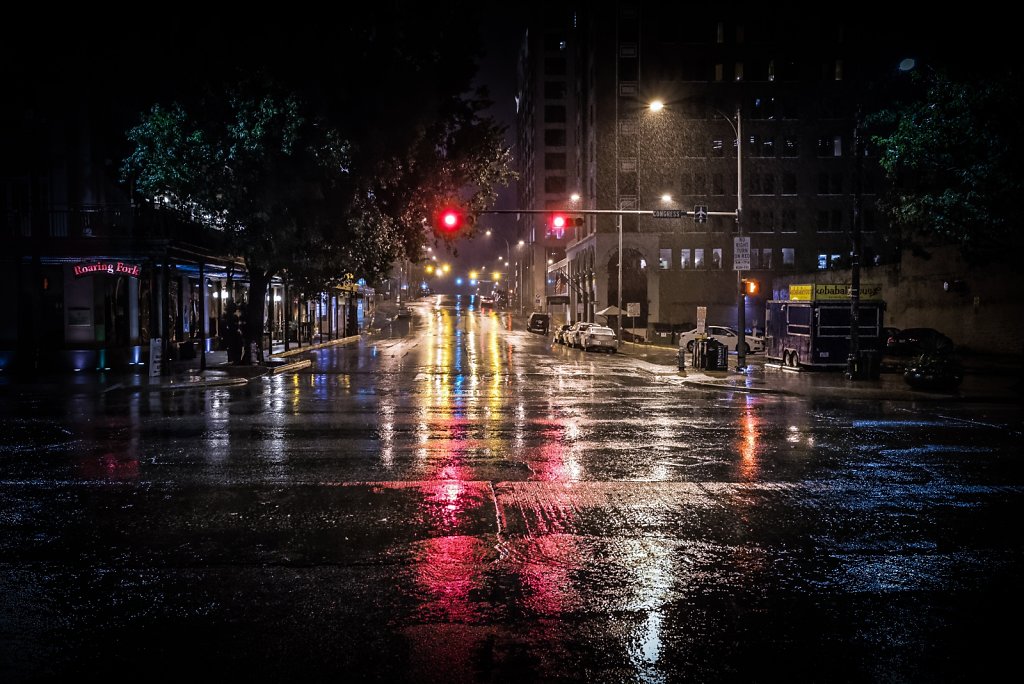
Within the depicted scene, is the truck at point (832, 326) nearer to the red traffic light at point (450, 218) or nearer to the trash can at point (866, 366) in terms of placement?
the trash can at point (866, 366)

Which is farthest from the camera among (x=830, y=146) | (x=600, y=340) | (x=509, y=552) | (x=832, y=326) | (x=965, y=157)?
(x=830, y=146)

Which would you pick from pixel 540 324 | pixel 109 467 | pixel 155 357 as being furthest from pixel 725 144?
pixel 109 467

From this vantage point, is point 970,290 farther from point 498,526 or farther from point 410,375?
point 498,526

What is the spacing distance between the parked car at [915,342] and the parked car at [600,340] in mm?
14168

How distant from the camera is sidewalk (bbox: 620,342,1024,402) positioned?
1980cm

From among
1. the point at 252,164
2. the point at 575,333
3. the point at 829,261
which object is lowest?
the point at 575,333

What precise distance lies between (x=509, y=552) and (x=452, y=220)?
19.5 meters

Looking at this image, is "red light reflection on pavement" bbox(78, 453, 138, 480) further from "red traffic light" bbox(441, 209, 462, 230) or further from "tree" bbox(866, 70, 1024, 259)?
"tree" bbox(866, 70, 1024, 259)

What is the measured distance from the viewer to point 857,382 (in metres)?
22.9

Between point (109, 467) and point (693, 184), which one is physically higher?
point (693, 184)

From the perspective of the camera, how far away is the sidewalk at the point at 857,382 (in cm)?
1980

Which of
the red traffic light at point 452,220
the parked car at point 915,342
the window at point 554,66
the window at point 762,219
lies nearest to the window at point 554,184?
the window at point 554,66

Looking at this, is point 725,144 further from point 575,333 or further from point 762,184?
point 575,333

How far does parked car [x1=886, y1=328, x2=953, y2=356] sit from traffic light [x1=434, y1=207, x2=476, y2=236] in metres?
21.5
